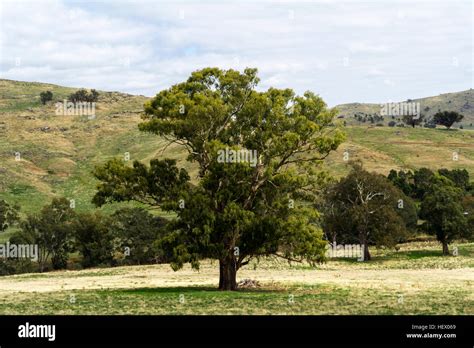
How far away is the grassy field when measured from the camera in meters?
30.9

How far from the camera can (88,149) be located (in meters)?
162

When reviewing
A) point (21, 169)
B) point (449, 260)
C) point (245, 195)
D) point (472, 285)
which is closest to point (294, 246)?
point (245, 195)

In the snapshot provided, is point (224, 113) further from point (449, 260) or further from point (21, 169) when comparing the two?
point (21, 169)

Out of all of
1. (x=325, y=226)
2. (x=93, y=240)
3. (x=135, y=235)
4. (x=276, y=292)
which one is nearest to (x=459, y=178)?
(x=325, y=226)

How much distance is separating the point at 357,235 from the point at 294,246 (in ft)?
138

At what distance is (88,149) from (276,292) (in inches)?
4994

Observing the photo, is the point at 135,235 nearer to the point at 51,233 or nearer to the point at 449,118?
the point at 51,233

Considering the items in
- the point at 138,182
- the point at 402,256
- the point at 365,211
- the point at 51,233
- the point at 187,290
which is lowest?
the point at 402,256

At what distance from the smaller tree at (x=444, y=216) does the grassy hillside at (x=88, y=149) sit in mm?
49417

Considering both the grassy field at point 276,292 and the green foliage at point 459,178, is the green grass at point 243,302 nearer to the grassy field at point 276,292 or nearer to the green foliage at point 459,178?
the grassy field at point 276,292

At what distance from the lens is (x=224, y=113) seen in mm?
39562

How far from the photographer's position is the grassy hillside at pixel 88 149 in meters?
129
